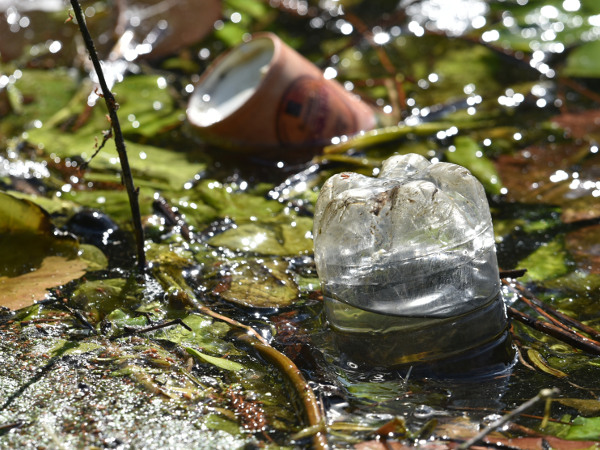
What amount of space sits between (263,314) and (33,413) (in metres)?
0.61

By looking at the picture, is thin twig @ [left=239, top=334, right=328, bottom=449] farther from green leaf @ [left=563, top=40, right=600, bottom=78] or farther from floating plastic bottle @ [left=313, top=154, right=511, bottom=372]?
green leaf @ [left=563, top=40, right=600, bottom=78]

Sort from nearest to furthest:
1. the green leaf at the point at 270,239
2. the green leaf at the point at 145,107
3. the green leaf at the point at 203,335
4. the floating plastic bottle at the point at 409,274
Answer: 1. the floating plastic bottle at the point at 409,274
2. the green leaf at the point at 203,335
3. the green leaf at the point at 270,239
4. the green leaf at the point at 145,107

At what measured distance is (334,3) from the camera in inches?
167

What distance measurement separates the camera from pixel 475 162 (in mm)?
2639

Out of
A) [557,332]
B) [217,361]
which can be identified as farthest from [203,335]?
[557,332]

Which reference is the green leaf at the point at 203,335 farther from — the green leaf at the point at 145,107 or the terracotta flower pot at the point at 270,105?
the green leaf at the point at 145,107

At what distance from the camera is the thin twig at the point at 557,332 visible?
1.56m

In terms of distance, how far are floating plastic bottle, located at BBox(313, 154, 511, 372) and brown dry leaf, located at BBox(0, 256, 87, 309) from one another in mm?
729


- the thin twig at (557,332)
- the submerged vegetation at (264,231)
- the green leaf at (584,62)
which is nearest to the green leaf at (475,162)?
the submerged vegetation at (264,231)

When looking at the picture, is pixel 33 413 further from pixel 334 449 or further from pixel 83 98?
pixel 83 98

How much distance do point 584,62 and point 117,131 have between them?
2.58 metres

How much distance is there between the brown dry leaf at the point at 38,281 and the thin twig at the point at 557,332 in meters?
1.11

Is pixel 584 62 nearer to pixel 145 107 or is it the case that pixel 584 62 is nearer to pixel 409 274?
pixel 145 107

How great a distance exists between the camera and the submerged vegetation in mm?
1345
